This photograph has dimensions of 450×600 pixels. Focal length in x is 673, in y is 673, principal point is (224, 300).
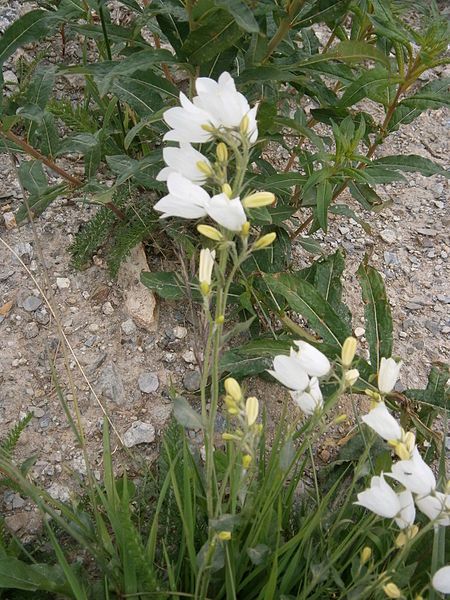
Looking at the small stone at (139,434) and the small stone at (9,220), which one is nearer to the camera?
the small stone at (139,434)

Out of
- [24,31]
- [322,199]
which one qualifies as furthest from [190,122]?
[24,31]

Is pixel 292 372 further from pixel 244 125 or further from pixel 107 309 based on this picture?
pixel 107 309

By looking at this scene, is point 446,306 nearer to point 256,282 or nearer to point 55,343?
point 256,282

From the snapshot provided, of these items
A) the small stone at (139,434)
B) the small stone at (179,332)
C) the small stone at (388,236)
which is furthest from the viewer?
the small stone at (388,236)

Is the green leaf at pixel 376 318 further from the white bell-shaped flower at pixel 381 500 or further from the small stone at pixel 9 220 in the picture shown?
the small stone at pixel 9 220

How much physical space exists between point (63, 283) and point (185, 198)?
3.69ft

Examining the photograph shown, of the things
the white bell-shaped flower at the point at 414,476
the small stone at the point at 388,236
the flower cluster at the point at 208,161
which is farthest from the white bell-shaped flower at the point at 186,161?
the small stone at the point at 388,236

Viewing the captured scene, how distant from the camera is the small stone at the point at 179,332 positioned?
1958 millimetres

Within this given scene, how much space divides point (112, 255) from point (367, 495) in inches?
45.4

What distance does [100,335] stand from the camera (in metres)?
1.92

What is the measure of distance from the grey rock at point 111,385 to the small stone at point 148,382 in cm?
5

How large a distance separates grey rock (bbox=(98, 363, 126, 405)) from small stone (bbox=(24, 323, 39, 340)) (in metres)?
0.22

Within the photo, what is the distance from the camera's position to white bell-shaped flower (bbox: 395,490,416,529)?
100 cm

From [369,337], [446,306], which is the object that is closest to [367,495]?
[369,337]
